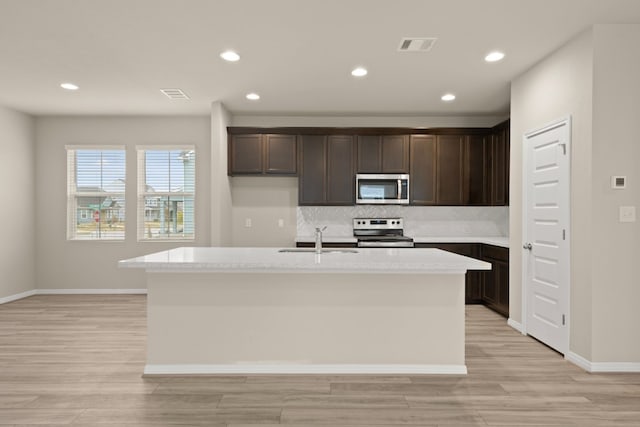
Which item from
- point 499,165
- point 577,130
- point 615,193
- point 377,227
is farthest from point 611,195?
point 377,227

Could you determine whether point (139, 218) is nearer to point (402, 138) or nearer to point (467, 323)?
point (402, 138)

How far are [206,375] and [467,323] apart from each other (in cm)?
295

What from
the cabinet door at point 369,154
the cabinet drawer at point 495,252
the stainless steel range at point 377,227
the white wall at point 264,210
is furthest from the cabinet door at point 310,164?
the cabinet drawer at point 495,252

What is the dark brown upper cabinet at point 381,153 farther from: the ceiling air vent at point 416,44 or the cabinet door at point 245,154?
the ceiling air vent at point 416,44

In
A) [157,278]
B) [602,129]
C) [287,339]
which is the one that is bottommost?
[287,339]

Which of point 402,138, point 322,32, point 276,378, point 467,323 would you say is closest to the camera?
point 276,378

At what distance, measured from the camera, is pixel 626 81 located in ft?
10.4

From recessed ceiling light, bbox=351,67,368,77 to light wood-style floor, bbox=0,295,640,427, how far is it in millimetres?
2896

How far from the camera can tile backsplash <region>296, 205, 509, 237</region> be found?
6105 millimetres

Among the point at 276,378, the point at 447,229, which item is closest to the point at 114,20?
the point at 276,378

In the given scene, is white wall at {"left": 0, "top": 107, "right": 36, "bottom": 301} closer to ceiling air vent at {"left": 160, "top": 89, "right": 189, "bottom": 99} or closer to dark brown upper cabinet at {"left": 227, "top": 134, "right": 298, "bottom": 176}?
ceiling air vent at {"left": 160, "top": 89, "right": 189, "bottom": 99}

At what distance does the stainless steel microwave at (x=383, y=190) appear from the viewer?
5746 mm

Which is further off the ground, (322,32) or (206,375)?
(322,32)

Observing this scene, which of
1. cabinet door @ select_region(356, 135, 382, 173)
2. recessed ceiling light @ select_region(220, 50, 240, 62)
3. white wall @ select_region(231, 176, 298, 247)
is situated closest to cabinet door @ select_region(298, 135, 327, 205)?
white wall @ select_region(231, 176, 298, 247)
